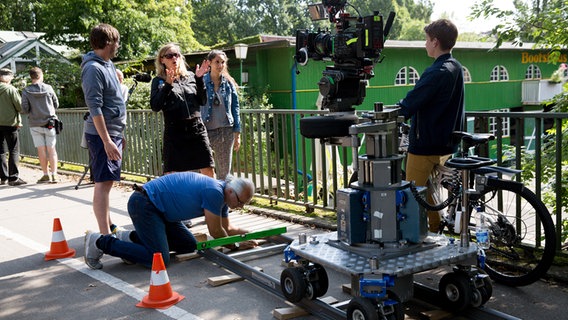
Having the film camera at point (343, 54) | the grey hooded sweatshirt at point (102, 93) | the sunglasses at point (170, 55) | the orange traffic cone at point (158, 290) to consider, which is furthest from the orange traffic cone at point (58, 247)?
the film camera at point (343, 54)

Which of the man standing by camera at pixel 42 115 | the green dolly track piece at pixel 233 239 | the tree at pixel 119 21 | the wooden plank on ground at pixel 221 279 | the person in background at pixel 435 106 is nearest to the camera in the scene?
the person in background at pixel 435 106

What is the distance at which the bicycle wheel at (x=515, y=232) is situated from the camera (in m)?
4.54

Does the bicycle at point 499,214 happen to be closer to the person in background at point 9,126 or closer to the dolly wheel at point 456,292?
the dolly wheel at point 456,292

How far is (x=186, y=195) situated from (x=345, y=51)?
1900 mm

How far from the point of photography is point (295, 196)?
7828mm

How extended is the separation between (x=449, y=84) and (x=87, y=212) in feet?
18.1

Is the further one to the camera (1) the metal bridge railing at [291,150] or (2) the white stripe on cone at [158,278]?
(1) the metal bridge railing at [291,150]

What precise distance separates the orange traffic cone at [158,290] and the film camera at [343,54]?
1492mm

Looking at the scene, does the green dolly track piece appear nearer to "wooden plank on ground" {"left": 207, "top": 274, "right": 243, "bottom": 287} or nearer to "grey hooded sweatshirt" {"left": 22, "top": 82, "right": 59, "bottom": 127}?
"wooden plank on ground" {"left": 207, "top": 274, "right": 243, "bottom": 287}

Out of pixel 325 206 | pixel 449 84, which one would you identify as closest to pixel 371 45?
pixel 449 84

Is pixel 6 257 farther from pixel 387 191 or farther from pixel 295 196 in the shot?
pixel 387 191

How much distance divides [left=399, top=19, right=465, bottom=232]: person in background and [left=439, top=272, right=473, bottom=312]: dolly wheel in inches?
43.0

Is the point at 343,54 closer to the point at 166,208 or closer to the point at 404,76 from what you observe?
the point at 166,208

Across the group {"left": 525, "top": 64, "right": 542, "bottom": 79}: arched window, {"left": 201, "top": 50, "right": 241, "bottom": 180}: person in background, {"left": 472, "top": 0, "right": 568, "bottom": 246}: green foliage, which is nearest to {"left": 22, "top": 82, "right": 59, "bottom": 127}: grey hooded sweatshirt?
{"left": 201, "top": 50, "right": 241, "bottom": 180}: person in background
